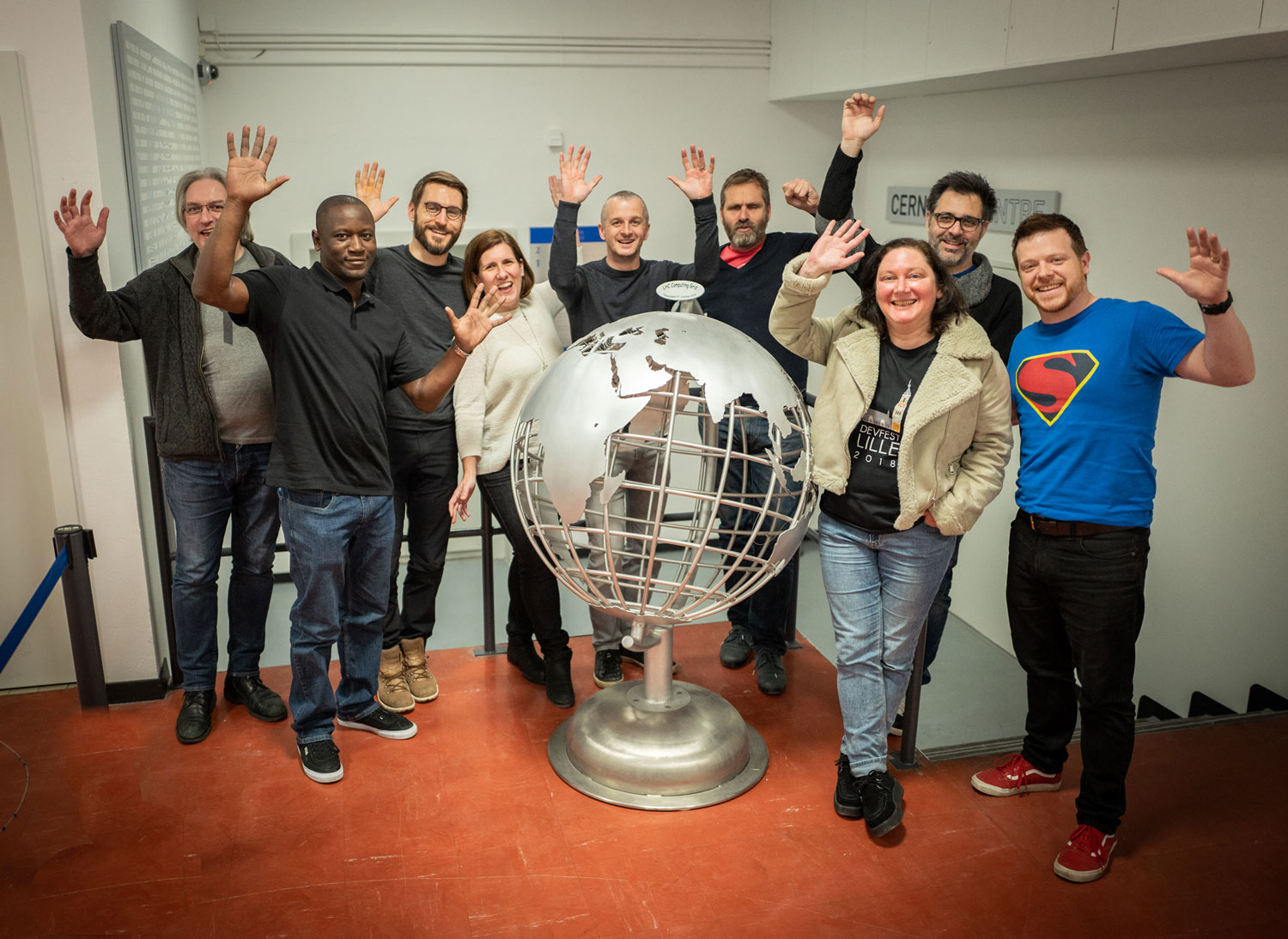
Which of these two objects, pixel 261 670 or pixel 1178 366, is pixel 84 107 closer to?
pixel 261 670

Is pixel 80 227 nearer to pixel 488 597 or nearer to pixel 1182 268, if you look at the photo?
pixel 488 597

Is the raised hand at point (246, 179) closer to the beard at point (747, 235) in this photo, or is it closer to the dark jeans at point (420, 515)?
the dark jeans at point (420, 515)

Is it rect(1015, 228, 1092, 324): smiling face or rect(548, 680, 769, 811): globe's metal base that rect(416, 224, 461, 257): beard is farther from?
rect(1015, 228, 1092, 324): smiling face

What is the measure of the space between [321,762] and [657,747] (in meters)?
1.01

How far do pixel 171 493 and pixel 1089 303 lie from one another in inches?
108

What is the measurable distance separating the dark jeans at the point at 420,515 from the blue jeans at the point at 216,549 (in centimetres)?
40

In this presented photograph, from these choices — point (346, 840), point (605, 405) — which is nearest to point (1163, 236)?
point (605, 405)

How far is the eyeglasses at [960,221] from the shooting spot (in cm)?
300

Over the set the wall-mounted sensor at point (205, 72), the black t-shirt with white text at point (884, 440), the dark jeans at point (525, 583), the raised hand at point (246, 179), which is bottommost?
the dark jeans at point (525, 583)

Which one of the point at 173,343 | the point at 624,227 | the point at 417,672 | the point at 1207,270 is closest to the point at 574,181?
the point at 624,227

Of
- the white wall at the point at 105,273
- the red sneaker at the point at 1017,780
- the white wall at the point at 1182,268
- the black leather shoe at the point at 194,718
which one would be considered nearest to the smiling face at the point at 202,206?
the white wall at the point at 105,273

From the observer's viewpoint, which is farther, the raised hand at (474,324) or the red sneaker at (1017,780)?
the red sneaker at (1017,780)

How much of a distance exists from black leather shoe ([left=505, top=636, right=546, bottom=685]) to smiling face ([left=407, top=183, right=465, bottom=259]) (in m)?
1.43

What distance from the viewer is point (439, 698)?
11.5 ft
